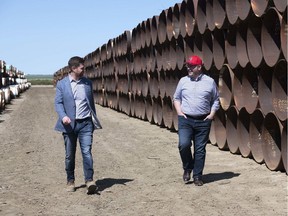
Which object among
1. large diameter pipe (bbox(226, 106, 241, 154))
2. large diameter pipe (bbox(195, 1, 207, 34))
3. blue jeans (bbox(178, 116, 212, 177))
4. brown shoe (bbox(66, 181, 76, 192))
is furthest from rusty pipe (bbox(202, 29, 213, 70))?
brown shoe (bbox(66, 181, 76, 192))

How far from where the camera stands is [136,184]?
22.6ft

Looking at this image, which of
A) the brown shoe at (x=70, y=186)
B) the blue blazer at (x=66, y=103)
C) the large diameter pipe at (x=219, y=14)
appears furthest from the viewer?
the large diameter pipe at (x=219, y=14)

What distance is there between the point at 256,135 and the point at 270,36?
5.29 feet

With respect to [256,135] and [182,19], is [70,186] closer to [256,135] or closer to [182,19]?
[256,135]

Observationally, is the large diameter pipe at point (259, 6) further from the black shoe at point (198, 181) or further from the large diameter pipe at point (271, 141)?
the black shoe at point (198, 181)

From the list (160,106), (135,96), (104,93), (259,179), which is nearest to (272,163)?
(259,179)

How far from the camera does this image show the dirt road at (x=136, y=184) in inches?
219

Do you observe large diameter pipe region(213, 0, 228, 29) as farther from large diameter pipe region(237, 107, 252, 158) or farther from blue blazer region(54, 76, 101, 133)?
blue blazer region(54, 76, 101, 133)

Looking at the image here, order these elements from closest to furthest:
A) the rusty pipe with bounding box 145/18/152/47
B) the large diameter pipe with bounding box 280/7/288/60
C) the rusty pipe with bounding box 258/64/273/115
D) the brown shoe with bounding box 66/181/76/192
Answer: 1. the brown shoe with bounding box 66/181/76/192
2. the large diameter pipe with bounding box 280/7/288/60
3. the rusty pipe with bounding box 258/64/273/115
4. the rusty pipe with bounding box 145/18/152/47

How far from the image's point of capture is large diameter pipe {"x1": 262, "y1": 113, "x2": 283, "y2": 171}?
7.45 meters

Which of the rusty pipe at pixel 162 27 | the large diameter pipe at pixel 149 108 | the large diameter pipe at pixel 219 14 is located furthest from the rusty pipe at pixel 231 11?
the large diameter pipe at pixel 149 108

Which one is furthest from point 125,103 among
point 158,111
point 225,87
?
point 225,87

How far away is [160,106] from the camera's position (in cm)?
1390

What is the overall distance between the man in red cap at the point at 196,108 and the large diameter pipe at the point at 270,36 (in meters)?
1.23
